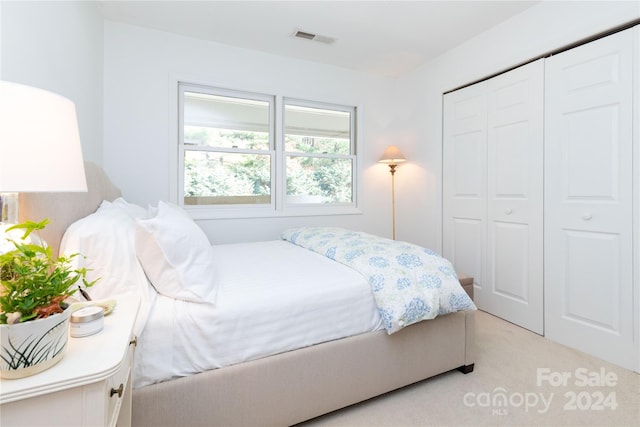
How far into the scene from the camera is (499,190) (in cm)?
267

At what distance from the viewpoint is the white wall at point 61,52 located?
1.26 m

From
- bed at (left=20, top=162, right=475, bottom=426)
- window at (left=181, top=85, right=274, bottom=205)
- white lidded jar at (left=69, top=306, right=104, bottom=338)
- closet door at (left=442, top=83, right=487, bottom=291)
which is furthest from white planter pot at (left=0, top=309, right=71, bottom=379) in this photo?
closet door at (left=442, top=83, right=487, bottom=291)

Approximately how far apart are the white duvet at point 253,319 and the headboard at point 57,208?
0.47 m

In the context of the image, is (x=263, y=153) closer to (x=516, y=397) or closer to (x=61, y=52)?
(x=61, y=52)

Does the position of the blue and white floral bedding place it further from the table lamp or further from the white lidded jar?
the table lamp

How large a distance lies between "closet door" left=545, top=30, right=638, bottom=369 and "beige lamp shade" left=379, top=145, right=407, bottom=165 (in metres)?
1.46

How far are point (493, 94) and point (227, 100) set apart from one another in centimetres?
245

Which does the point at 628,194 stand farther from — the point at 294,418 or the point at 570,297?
the point at 294,418

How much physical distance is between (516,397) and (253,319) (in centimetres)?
143

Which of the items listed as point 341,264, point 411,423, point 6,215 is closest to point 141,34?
point 6,215

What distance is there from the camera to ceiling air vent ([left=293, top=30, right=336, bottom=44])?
2809 millimetres

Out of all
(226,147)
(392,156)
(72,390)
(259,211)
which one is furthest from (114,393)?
(392,156)

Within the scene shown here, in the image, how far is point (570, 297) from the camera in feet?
7.18

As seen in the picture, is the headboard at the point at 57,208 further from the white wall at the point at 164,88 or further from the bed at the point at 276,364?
the white wall at the point at 164,88
